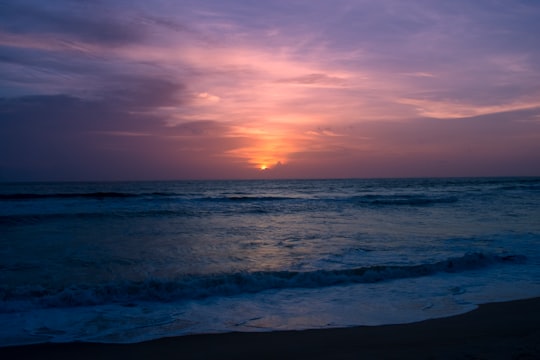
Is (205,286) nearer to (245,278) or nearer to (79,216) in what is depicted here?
(245,278)

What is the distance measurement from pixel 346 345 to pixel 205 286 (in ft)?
11.0

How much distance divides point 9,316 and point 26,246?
6.70 meters

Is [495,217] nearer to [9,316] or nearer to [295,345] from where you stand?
[295,345]

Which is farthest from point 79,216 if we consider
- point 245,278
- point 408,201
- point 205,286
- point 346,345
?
point 408,201

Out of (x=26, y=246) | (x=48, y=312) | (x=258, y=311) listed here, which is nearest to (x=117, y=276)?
(x=48, y=312)

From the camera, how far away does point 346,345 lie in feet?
15.2

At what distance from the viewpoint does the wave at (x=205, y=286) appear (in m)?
6.52

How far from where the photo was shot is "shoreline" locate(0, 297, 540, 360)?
432 centimetres

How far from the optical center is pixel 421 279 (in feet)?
26.5

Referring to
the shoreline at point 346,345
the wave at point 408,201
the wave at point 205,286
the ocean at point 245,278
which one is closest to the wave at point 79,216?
the ocean at point 245,278

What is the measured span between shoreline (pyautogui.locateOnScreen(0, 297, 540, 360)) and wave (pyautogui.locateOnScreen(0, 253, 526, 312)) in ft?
6.24

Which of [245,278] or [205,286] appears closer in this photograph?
[205,286]

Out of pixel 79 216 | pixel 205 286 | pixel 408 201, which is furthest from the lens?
pixel 408 201

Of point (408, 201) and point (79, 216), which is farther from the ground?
point (408, 201)
